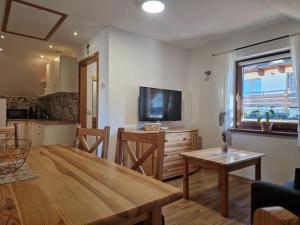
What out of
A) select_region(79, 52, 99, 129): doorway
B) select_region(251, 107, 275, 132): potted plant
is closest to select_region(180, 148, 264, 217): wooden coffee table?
select_region(251, 107, 275, 132): potted plant

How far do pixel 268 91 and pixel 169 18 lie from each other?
1.90 m

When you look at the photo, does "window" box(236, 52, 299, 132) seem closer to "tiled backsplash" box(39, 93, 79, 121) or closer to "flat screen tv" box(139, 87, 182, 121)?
"flat screen tv" box(139, 87, 182, 121)

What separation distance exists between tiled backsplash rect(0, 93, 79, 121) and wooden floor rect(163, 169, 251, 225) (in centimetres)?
285

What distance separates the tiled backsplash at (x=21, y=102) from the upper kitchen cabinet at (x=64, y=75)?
1.85 m

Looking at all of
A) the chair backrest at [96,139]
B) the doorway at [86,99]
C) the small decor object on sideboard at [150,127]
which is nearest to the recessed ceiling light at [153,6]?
the chair backrest at [96,139]

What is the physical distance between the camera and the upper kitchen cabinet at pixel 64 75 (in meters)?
4.26

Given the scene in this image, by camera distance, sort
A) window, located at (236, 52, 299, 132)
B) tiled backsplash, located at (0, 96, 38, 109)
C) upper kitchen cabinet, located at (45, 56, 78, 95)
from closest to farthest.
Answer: window, located at (236, 52, 299, 132)
upper kitchen cabinet, located at (45, 56, 78, 95)
tiled backsplash, located at (0, 96, 38, 109)

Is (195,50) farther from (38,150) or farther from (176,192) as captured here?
(176,192)

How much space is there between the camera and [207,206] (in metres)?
2.35

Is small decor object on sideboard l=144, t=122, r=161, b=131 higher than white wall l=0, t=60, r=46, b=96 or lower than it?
lower

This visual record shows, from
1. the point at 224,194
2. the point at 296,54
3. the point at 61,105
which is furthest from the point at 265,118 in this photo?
the point at 61,105

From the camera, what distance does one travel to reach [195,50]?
4160 millimetres

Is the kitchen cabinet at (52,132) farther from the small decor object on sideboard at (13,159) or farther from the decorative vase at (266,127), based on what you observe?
the decorative vase at (266,127)

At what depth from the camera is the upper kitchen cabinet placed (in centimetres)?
426
